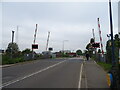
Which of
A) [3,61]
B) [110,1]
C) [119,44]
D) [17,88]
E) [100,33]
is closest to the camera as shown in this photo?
[17,88]

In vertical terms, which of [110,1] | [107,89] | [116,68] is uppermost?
[110,1]

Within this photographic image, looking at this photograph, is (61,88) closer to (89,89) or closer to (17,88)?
(89,89)

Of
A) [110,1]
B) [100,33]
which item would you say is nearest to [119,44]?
[110,1]

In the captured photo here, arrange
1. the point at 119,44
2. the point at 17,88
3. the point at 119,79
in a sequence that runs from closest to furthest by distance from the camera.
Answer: the point at 119,79 < the point at 17,88 < the point at 119,44

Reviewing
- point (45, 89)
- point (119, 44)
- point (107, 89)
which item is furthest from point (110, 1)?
point (45, 89)

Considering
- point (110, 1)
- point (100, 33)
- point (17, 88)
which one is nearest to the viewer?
point (17, 88)

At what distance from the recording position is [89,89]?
1161 centimetres

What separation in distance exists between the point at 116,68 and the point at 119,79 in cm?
81

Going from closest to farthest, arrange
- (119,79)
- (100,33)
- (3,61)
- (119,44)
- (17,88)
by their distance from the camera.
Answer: (119,79) < (17,88) < (119,44) < (3,61) < (100,33)

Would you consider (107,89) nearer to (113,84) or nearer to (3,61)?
(113,84)

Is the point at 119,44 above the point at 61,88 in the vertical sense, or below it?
above

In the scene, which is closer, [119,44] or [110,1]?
[110,1]

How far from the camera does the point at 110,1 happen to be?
58.5 feet

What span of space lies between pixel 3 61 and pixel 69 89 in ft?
84.4
